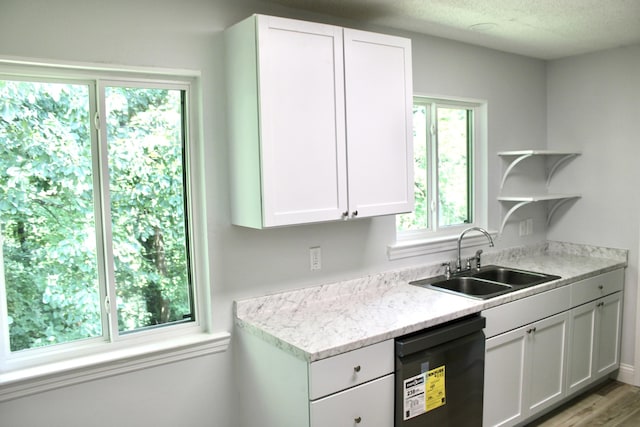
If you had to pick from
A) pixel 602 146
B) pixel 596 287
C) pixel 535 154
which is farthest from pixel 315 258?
pixel 602 146

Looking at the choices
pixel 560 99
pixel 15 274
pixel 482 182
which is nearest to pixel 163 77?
pixel 15 274

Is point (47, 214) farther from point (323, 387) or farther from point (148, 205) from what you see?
point (323, 387)

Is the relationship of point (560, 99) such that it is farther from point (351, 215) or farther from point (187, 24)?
point (187, 24)

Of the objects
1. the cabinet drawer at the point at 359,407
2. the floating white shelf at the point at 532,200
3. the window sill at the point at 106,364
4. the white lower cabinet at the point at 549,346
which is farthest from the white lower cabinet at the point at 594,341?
the window sill at the point at 106,364

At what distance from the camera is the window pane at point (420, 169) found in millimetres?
3270

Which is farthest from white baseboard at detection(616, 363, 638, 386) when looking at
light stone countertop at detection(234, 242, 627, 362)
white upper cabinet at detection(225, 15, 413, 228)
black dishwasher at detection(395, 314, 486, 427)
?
white upper cabinet at detection(225, 15, 413, 228)

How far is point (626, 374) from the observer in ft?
→ 12.0

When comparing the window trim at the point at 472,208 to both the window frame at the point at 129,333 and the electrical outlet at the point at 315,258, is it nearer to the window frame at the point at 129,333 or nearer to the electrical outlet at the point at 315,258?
the electrical outlet at the point at 315,258

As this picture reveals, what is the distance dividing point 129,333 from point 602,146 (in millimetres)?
3372

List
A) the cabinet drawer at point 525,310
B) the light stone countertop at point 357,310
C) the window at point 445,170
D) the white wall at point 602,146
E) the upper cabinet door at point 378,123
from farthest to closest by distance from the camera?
the white wall at point 602,146
the window at point 445,170
the cabinet drawer at point 525,310
the upper cabinet door at point 378,123
the light stone countertop at point 357,310

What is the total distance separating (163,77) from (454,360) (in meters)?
1.85

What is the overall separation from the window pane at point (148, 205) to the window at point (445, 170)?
1.42 meters

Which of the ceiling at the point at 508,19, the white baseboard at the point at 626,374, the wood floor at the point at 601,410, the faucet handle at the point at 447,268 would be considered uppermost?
the ceiling at the point at 508,19

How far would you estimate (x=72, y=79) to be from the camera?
2.07 m
